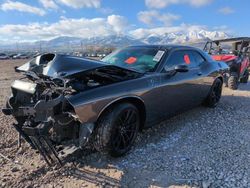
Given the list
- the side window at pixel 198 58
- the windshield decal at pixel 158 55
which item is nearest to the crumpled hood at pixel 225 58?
the side window at pixel 198 58

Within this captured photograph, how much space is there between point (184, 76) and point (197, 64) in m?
0.91

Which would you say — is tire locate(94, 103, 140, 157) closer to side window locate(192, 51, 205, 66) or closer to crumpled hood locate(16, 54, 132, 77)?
crumpled hood locate(16, 54, 132, 77)

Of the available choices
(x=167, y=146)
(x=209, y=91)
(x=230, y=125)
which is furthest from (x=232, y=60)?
(x=167, y=146)

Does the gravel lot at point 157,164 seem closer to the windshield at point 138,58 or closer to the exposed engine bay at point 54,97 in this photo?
the exposed engine bay at point 54,97

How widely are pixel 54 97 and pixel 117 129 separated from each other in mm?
927

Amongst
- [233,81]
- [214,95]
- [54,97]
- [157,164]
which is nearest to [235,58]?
[233,81]

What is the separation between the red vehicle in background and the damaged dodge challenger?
5.18 m

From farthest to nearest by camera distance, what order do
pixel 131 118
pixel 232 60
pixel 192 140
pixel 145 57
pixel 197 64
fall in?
pixel 232 60 < pixel 197 64 < pixel 145 57 < pixel 192 140 < pixel 131 118

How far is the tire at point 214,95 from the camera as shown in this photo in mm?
6554

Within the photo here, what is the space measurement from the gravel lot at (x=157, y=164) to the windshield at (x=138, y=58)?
1.14 metres

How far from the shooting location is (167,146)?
434 centimetres

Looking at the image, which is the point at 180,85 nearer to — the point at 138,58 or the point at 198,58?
the point at 138,58

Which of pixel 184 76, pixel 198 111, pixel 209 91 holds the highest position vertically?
pixel 184 76

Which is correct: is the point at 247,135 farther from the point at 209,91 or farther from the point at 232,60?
the point at 232,60
